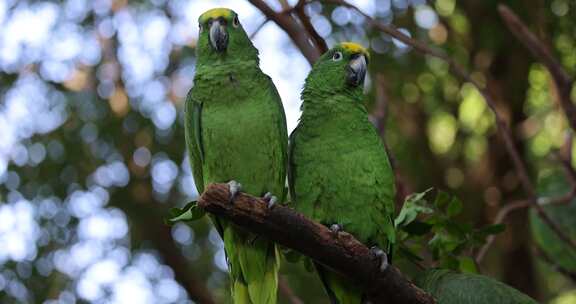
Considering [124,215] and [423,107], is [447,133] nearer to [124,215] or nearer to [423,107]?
[423,107]

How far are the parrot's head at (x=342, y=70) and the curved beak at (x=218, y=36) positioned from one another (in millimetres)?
376

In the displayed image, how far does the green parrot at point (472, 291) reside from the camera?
2.62 m

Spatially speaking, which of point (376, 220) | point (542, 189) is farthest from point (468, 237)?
point (542, 189)

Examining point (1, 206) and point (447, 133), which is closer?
point (1, 206)

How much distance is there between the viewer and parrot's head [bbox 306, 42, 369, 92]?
3010 mm

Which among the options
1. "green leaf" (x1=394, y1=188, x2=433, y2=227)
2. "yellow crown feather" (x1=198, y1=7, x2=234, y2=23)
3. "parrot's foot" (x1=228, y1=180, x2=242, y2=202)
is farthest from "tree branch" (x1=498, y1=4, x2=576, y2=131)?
"parrot's foot" (x1=228, y1=180, x2=242, y2=202)

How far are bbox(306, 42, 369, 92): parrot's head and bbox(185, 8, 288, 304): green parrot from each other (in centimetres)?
22

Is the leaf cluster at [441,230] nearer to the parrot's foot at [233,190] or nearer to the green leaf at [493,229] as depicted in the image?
the green leaf at [493,229]

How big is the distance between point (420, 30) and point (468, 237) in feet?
8.47

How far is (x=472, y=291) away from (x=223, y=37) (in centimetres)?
124

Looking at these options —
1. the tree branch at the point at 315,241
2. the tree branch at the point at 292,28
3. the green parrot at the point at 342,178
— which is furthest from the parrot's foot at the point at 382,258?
the tree branch at the point at 292,28

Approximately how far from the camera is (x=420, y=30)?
535 cm

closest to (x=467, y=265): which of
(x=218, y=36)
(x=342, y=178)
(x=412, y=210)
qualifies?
(x=412, y=210)

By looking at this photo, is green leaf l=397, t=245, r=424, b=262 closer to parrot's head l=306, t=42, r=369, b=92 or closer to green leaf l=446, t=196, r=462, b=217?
green leaf l=446, t=196, r=462, b=217
